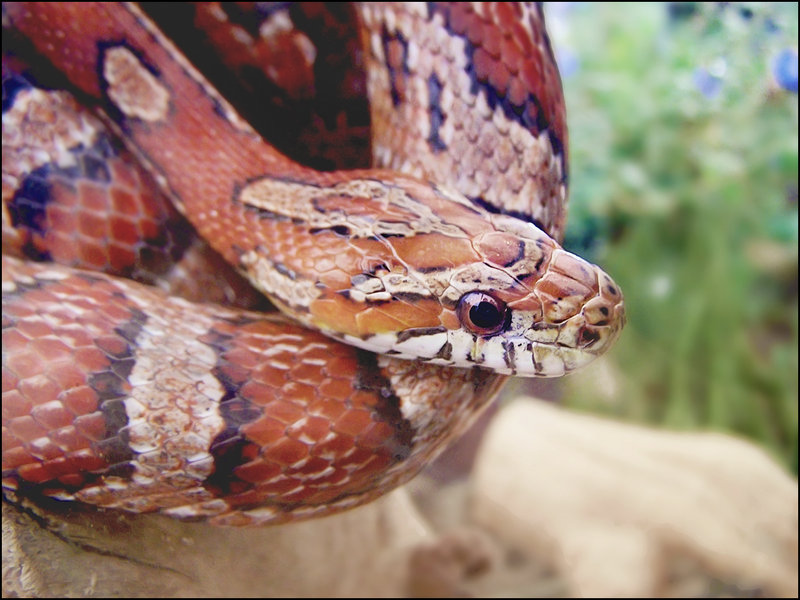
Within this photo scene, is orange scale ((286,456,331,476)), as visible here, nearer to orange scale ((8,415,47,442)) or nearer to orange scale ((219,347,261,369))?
orange scale ((219,347,261,369))

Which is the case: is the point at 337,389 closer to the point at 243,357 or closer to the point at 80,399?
the point at 243,357

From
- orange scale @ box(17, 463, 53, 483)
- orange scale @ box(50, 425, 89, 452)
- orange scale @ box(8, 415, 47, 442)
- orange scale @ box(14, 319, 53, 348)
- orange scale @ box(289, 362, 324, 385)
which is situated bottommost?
orange scale @ box(17, 463, 53, 483)

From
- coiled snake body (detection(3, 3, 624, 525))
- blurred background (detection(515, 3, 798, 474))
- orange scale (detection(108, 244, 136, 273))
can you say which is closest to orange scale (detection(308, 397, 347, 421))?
coiled snake body (detection(3, 3, 624, 525))

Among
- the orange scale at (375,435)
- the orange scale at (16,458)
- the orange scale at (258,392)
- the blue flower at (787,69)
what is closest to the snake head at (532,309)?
the orange scale at (375,435)

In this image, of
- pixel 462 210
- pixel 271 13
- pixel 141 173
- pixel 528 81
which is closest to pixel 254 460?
pixel 462 210

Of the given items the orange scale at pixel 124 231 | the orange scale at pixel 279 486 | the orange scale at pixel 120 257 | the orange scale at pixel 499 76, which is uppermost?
the orange scale at pixel 499 76

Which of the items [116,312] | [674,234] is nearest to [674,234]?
[674,234]

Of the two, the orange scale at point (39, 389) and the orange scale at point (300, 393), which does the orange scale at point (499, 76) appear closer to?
the orange scale at point (300, 393)
